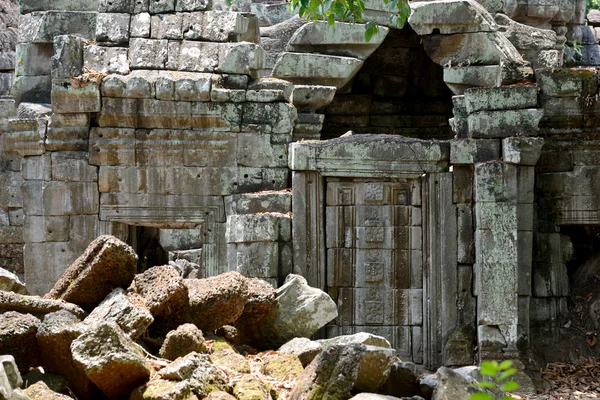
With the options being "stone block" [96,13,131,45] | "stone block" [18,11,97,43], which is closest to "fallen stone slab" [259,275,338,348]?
"stone block" [96,13,131,45]

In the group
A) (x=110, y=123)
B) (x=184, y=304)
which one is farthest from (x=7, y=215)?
(x=184, y=304)

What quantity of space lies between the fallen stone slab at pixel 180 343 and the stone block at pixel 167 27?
5.93 metres

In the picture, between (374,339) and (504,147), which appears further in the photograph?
(504,147)

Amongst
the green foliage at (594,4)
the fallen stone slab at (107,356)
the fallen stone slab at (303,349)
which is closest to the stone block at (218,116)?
the fallen stone slab at (303,349)

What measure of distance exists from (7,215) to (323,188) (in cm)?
822

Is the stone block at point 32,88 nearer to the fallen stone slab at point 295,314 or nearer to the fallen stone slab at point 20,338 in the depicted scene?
the fallen stone slab at point 295,314

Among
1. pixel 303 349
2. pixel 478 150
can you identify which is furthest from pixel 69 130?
pixel 303 349

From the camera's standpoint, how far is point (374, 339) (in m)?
7.59

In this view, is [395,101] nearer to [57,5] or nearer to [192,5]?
[192,5]

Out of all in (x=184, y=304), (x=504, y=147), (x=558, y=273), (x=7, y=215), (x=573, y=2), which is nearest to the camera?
(x=184, y=304)

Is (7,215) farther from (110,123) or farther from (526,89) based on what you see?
(526,89)

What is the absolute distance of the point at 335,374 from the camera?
6.17m

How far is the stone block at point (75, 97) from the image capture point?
1170 cm

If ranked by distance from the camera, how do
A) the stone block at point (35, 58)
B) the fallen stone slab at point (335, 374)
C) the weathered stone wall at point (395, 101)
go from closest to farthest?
1. the fallen stone slab at point (335, 374)
2. the stone block at point (35, 58)
3. the weathered stone wall at point (395, 101)
